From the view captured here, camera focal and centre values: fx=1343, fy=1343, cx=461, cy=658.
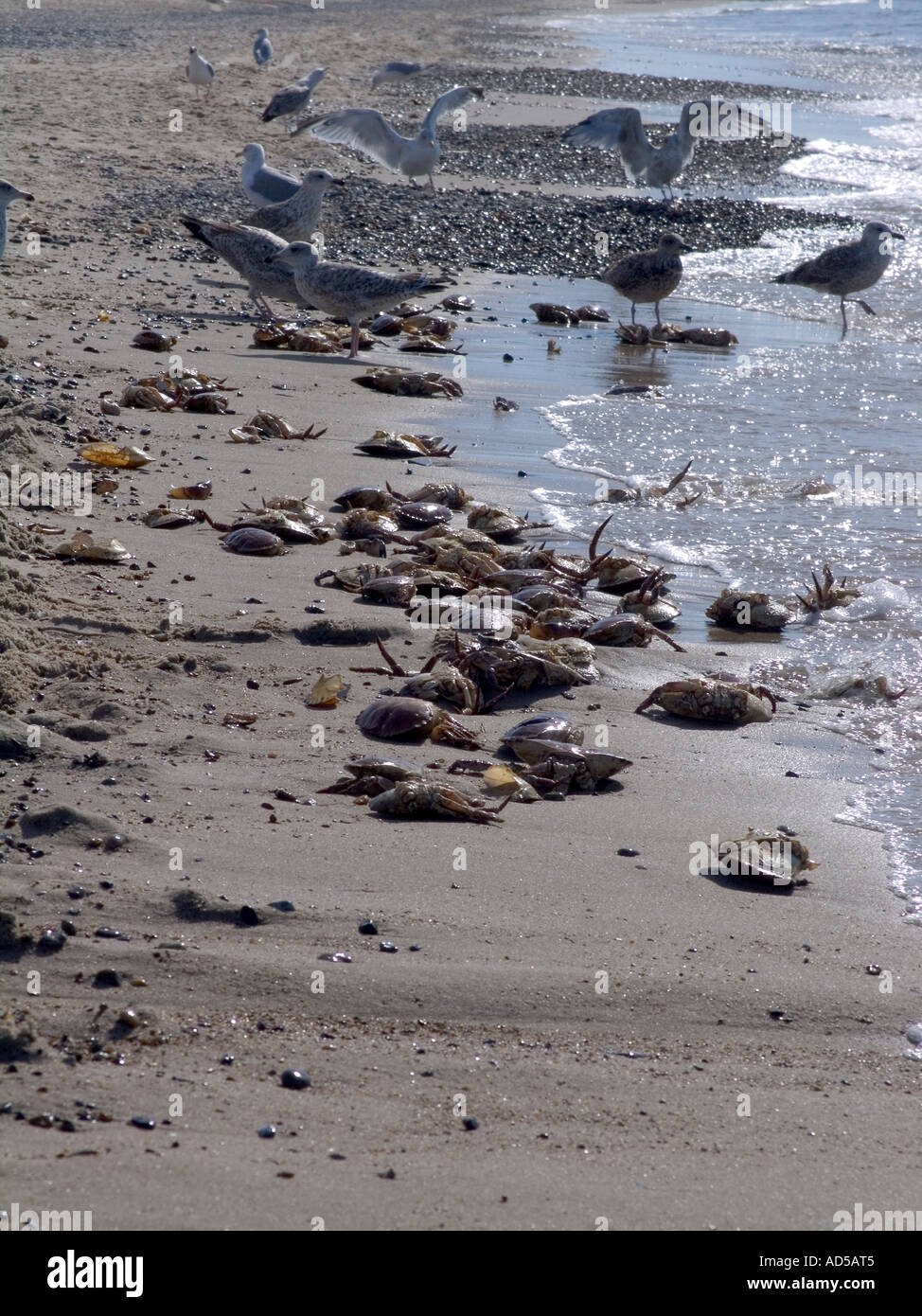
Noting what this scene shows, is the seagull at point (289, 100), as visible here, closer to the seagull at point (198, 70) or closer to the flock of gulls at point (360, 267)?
the flock of gulls at point (360, 267)

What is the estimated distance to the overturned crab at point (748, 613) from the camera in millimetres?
5133

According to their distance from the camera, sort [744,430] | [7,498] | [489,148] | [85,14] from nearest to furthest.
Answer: [7,498]
[744,430]
[489,148]
[85,14]

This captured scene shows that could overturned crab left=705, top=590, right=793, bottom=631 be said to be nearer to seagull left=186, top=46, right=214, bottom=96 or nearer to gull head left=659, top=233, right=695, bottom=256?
gull head left=659, top=233, right=695, bottom=256

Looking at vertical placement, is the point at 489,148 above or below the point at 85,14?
below

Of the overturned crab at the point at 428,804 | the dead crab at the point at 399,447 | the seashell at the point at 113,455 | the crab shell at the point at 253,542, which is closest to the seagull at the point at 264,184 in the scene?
the dead crab at the point at 399,447

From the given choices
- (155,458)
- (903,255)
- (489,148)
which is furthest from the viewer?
(489,148)

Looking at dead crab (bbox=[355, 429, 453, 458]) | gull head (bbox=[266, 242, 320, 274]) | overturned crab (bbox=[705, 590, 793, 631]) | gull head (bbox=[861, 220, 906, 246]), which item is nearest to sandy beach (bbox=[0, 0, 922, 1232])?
overturned crab (bbox=[705, 590, 793, 631])

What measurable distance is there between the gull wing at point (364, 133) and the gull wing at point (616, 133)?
2049mm

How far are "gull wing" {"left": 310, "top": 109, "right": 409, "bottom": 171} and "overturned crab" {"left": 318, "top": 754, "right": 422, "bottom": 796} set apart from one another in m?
12.4

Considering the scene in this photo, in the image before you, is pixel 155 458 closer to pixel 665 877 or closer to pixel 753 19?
pixel 665 877

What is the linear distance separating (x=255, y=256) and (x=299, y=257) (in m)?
0.52

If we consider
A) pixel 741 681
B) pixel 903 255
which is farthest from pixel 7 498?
pixel 903 255

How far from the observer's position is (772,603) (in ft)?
17.1
